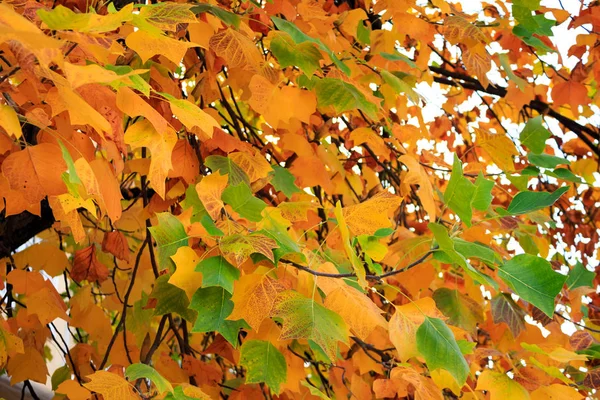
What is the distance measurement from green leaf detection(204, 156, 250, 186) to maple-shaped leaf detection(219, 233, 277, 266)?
13.6 inches

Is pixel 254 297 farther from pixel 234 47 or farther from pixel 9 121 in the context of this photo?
pixel 234 47

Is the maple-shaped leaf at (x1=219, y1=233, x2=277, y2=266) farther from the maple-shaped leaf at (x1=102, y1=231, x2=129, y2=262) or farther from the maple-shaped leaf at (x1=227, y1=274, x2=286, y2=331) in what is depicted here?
the maple-shaped leaf at (x1=102, y1=231, x2=129, y2=262)

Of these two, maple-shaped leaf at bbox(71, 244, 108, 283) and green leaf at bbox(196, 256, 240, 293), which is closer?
green leaf at bbox(196, 256, 240, 293)

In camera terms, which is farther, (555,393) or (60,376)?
(60,376)

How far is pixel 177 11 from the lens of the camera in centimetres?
84

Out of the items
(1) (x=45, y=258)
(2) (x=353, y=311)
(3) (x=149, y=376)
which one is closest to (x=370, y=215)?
(2) (x=353, y=311)

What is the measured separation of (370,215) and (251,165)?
332 mm

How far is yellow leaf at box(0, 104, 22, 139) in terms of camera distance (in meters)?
0.68

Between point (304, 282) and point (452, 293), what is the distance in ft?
2.12

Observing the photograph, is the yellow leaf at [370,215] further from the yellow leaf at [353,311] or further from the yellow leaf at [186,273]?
the yellow leaf at [186,273]

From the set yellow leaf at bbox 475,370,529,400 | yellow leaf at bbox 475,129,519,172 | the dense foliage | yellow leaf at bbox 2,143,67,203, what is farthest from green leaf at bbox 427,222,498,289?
yellow leaf at bbox 475,129,519,172

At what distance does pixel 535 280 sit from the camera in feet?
2.65

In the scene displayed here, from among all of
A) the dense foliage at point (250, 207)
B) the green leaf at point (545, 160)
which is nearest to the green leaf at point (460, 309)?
the dense foliage at point (250, 207)

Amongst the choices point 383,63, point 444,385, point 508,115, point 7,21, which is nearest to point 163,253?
point 7,21
